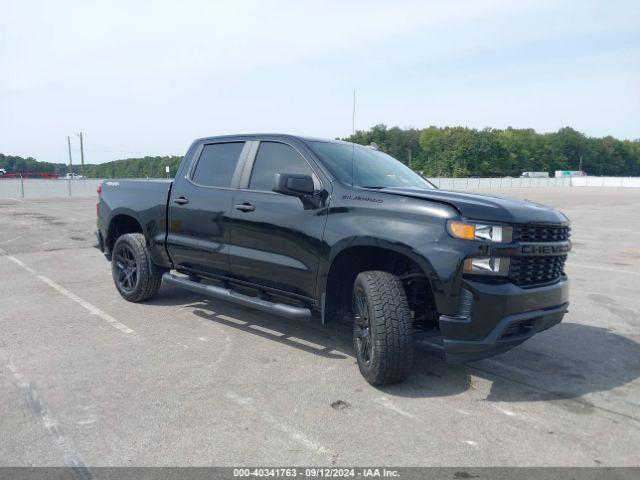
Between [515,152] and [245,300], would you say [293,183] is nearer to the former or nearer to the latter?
[245,300]

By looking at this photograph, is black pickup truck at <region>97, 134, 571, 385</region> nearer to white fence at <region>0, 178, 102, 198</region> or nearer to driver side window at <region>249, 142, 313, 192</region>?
driver side window at <region>249, 142, 313, 192</region>

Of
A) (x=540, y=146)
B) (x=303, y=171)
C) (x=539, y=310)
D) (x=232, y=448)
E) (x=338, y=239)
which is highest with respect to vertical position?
(x=540, y=146)

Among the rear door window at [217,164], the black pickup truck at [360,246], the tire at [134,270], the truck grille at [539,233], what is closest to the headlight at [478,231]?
→ the black pickup truck at [360,246]

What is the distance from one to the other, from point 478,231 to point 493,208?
207mm

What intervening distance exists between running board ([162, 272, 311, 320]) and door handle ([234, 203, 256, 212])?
0.78 m

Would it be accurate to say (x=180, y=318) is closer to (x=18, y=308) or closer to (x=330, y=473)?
(x=18, y=308)

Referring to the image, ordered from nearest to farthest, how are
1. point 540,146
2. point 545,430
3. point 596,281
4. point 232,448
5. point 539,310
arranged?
point 232,448
point 545,430
point 539,310
point 596,281
point 540,146

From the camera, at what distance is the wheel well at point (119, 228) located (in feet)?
20.9

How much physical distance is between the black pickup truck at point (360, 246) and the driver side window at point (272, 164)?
0.04ft

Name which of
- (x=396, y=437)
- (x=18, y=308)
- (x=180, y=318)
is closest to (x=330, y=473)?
(x=396, y=437)

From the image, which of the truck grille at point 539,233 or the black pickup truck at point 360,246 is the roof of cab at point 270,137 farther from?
the truck grille at point 539,233

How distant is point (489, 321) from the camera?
334cm

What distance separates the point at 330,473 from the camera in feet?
8.84

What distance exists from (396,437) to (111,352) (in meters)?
2.61
